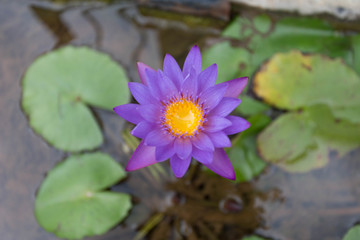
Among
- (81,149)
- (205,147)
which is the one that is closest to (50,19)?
(81,149)

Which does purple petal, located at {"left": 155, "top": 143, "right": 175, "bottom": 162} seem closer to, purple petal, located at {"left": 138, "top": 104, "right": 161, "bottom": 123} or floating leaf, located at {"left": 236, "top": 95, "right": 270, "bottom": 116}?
purple petal, located at {"left": 138, "top": 104, "right": 161, "bottom": 123}

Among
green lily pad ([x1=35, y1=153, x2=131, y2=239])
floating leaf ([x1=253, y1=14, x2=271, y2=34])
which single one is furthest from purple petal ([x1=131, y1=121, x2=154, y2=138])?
floating leaf ([x1=253, y1=14, x2=271, y2=34])

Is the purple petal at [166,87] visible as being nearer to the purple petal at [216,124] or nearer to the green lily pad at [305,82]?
the purple petal at [216,124]

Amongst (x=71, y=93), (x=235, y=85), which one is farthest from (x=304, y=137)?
(x=71, y=93)

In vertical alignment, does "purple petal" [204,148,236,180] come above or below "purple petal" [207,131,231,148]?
below

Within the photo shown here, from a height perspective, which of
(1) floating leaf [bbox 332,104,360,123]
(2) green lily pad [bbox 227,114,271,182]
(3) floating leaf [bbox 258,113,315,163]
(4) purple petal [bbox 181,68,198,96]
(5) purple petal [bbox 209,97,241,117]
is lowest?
(2) green lily pad [bbox 227,114,271,182]

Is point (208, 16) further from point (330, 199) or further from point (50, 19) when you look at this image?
point (330, 199)

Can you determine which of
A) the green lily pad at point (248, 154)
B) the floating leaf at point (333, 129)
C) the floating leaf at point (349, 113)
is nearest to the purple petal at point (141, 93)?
the green lily pad at point (248, 154)

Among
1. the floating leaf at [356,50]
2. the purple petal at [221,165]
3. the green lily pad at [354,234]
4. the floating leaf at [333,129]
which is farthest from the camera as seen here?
the floating leaf at [356,50]
